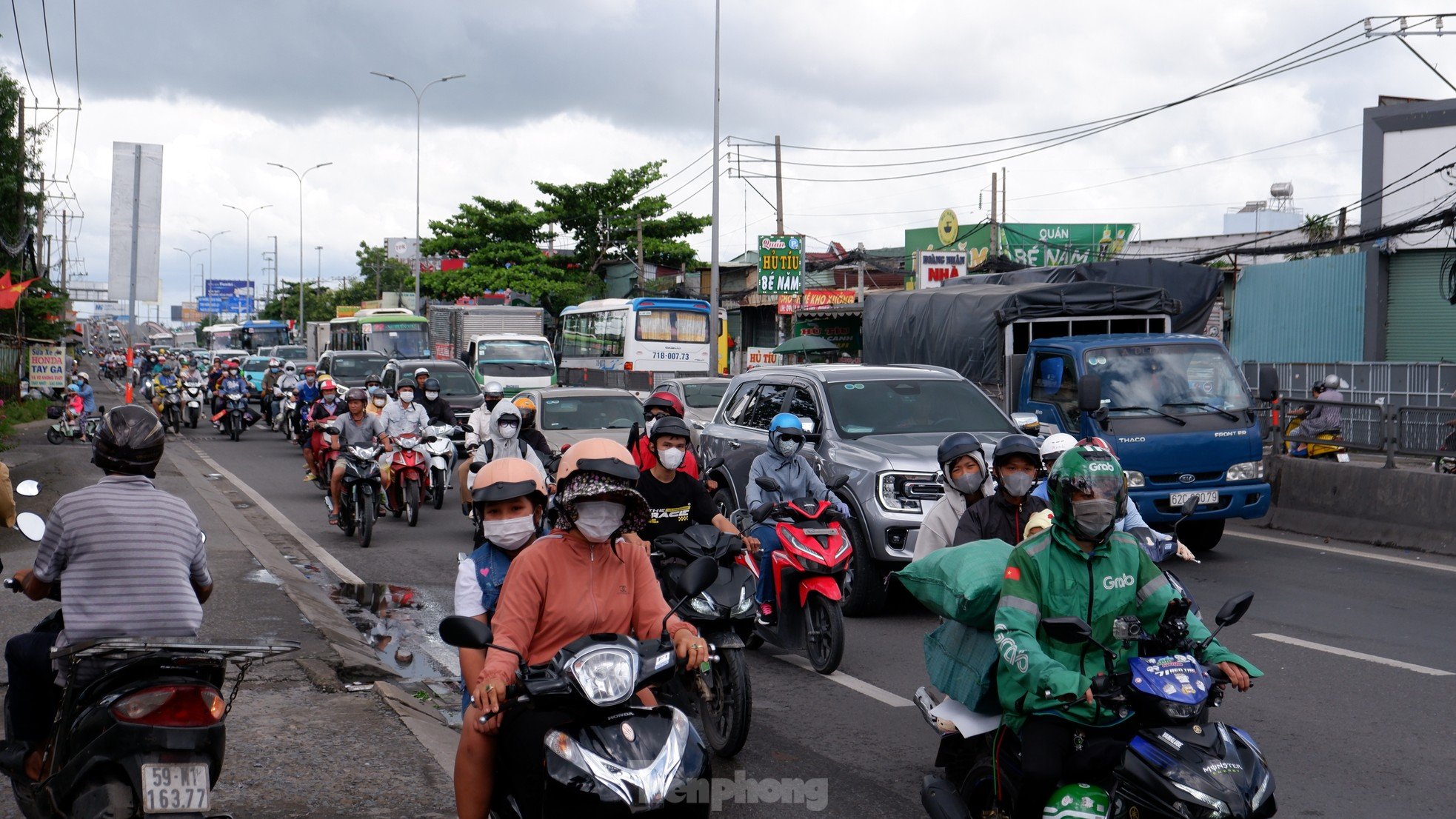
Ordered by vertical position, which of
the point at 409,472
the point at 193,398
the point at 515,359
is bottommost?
the point at 409,472

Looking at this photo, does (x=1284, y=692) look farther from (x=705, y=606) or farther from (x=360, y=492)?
(x=360, y=492)

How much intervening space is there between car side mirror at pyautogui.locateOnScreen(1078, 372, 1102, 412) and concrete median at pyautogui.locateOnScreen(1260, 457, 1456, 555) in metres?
3.41

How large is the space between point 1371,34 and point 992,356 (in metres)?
10.5

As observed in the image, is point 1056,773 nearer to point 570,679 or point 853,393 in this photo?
point 570,679

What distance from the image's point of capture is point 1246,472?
12391 millimetres

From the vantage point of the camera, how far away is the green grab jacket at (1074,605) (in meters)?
3.90

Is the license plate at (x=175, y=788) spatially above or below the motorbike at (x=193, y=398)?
below

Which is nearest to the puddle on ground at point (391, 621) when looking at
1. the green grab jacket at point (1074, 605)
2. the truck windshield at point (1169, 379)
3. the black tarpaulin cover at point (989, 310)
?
the green grab jacket at point (1074, 605)

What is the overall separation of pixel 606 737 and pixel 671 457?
428 cm

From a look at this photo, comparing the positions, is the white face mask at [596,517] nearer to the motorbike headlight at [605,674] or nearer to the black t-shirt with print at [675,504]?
the motorbike headlight at [605,674]

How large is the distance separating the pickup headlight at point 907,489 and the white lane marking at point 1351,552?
16.9ft

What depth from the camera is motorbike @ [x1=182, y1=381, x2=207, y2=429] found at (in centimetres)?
3088

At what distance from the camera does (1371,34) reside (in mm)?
21203

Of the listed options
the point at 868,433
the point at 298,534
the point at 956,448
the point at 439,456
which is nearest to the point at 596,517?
the point at 956,448
